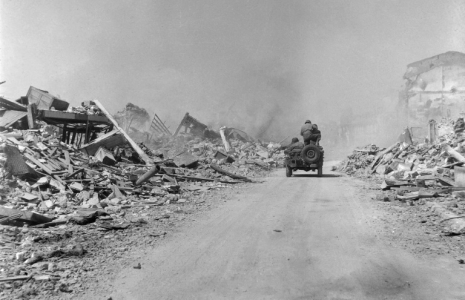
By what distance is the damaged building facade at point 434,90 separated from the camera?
34969 millimetres

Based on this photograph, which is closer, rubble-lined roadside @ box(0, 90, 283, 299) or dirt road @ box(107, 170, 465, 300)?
dirt road @ box(107, 170, 465, 300)

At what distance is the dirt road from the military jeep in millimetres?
8916

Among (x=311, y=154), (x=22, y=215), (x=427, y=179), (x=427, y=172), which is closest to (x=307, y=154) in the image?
(x=311, y=154)

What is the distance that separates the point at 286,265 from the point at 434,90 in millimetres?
38793

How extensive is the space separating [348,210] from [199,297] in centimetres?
531

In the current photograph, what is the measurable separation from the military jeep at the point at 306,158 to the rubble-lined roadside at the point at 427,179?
2.65 m

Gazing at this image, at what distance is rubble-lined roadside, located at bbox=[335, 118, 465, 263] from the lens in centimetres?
655

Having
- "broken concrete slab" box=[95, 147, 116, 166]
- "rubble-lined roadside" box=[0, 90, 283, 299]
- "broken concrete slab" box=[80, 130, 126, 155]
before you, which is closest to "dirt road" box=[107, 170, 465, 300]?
"rubble-lined roadside" box=[0, 90, 283, 299]

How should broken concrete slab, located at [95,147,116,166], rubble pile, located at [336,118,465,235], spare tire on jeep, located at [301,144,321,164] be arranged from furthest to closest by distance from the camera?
spare tire on jeep, located at [301,144,321,164] → broken concrete slab, located at [95,147,116,166] → rubble pile, located at [336,118,465,235]

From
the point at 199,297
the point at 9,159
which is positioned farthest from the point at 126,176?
the point at 199,297

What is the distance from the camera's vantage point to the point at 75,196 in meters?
8.52

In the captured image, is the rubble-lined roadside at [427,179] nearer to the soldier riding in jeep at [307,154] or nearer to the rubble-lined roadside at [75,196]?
the soldier riding in jeep at [307,154]

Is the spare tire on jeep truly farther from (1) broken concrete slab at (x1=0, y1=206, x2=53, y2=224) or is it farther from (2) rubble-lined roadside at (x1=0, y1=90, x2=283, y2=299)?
(1) broken concrete slab at (x1=0, y1=206, x2=53, y2=224)

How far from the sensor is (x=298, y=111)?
46.8 metres
